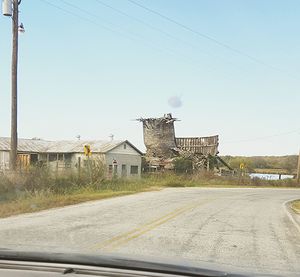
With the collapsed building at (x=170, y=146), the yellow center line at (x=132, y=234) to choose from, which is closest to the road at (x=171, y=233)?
the yellow center line at (x=132, y=234)

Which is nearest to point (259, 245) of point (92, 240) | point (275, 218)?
point (92, 240)

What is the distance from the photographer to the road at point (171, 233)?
28.2 ft

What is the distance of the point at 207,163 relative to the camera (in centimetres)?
6025

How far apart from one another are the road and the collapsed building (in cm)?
4391

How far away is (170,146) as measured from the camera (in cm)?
6481

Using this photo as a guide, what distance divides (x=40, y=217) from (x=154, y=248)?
6.09 m

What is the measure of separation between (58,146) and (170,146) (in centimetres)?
1742

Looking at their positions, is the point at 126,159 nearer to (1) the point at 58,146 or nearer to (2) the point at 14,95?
(1) the point at 58,146

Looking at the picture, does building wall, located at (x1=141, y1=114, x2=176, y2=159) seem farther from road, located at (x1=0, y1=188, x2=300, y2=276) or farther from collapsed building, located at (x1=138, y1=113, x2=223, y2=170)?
road, located at (x1=0, y1=188, x2=300, y2=276)

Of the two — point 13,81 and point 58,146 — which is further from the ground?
point 13,81

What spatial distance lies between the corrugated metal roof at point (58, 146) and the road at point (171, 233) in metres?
32.0

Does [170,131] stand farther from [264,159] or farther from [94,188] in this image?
[264,159]

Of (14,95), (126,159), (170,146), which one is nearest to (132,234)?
(14,95)

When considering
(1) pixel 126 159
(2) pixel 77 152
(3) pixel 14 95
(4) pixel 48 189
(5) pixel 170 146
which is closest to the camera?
(4) pixel 48 189
